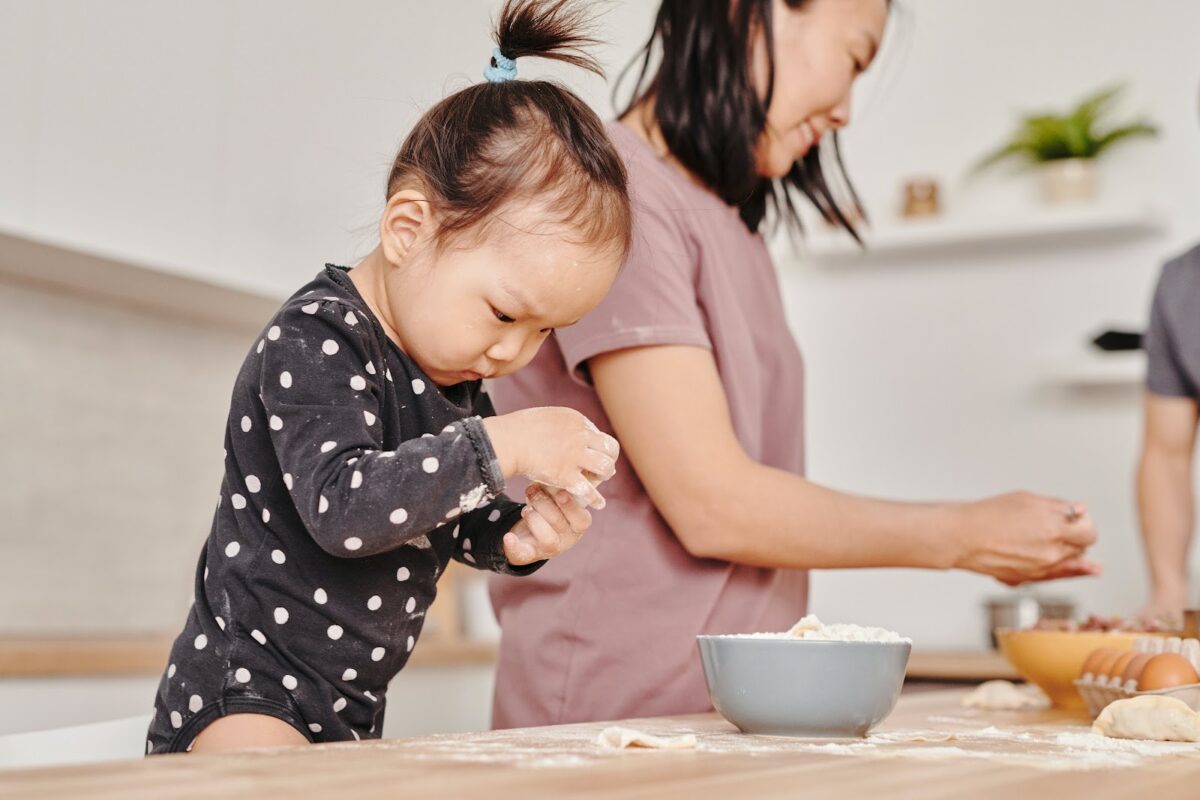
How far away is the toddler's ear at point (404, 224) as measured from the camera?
91 centimetres

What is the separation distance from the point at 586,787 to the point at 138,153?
183 cm

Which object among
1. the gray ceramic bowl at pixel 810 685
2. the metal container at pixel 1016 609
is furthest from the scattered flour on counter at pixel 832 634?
the metal container at pixel 1016 609

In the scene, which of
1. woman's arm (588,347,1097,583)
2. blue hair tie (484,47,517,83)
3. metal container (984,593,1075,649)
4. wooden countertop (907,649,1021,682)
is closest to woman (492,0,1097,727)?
woman's arm (588,347,1097,583)

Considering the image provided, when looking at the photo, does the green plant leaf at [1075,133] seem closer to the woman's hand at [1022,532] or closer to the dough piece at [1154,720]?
the woman's hand at [1022,532]

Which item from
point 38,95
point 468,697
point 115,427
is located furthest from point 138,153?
point 468,697

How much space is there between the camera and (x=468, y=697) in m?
2.60

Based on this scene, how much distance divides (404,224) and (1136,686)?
66 cm

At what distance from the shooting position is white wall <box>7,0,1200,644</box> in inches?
82.3

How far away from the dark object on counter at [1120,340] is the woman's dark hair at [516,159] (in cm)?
239

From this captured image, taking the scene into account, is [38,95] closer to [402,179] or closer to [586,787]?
[402,179]

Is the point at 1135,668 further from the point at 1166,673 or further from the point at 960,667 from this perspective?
the point at 960,667

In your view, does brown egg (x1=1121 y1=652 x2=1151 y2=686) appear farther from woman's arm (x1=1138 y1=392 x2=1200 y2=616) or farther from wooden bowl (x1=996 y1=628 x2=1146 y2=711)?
woman's arm (x1=1138 y1=392 x2=1200 y2=616)

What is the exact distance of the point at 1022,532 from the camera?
Answer: 1.14 metres

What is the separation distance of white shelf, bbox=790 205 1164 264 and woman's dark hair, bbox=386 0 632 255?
7.20 ft
